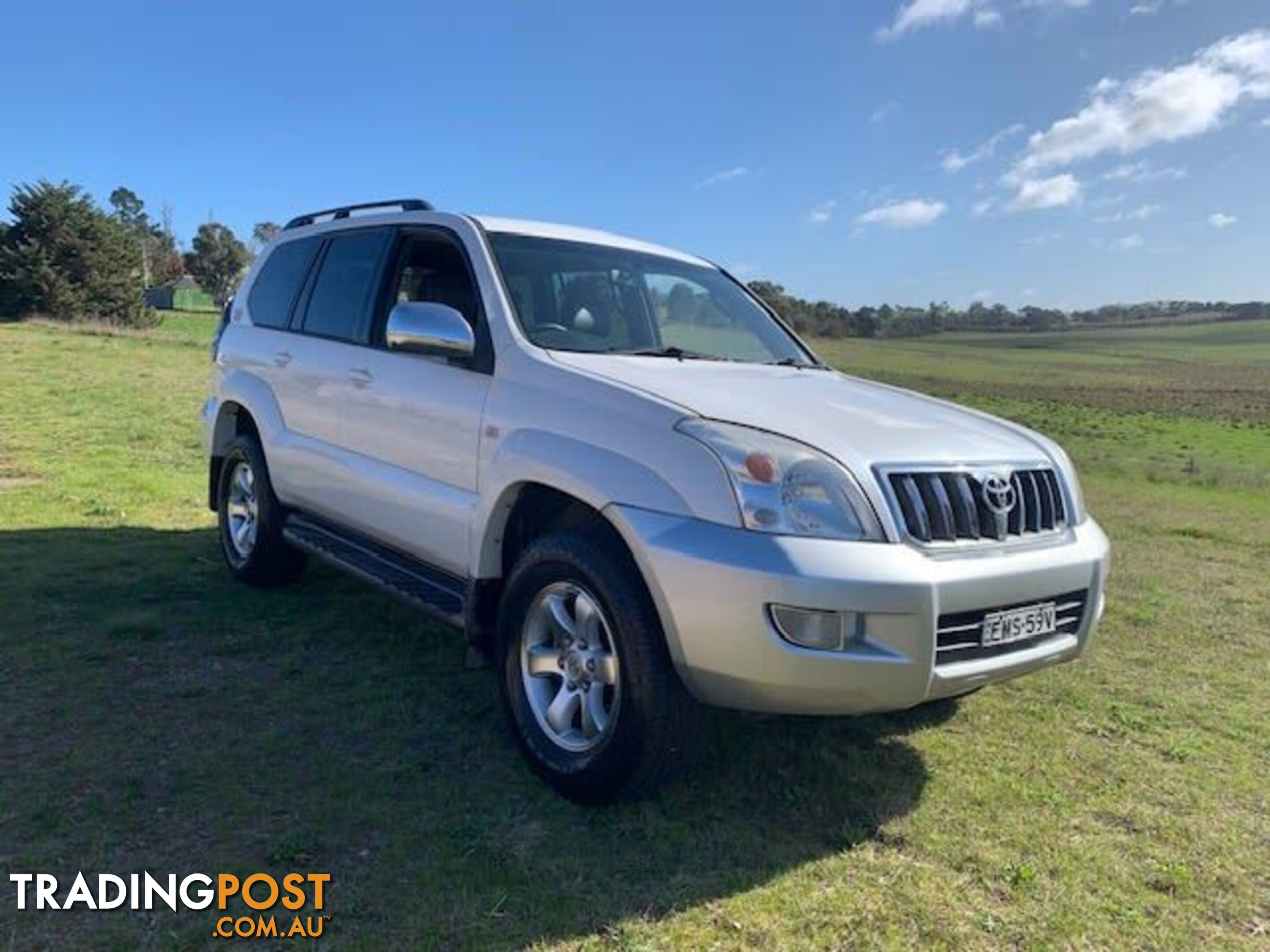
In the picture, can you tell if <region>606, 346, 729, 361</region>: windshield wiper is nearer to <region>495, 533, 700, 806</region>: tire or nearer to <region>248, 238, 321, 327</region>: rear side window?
<region>495, 533, 700, 806</region>: tire

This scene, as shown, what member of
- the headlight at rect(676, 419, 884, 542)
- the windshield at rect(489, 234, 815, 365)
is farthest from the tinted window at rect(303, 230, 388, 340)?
the headlight at rect(676, 419, 884, 542)

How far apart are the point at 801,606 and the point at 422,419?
1.99 meters

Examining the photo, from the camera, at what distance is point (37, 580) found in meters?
5.59

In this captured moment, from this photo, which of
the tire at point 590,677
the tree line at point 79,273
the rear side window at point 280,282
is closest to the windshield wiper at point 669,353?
the tire at point 590,677

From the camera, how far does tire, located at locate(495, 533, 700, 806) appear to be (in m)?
2.95

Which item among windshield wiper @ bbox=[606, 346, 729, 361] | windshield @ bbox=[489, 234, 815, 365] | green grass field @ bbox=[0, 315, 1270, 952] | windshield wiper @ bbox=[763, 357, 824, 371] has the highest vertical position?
windshield @ bbox=[489, 234, 815, 365]

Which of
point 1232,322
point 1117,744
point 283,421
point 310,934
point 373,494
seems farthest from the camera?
point 1232,322

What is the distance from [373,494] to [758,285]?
10.1 feet

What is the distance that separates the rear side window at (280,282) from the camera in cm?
535

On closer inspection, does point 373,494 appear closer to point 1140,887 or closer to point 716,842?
point 716,842

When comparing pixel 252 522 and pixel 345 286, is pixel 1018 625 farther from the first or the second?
pixel 252 522

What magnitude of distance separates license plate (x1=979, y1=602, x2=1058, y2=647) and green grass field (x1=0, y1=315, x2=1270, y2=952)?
2.21 ft

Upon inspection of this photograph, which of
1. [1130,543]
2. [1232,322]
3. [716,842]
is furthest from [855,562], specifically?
[1232,322]

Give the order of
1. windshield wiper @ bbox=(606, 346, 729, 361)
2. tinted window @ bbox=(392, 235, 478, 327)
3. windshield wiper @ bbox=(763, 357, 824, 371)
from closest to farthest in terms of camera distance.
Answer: windshield wiper @ bbox=(606, 346, 729, 361) → tinted window @ bbox=(392, 235, 478, 327) → windshield wiper @ bbox=(763, 357, 824, 371)
